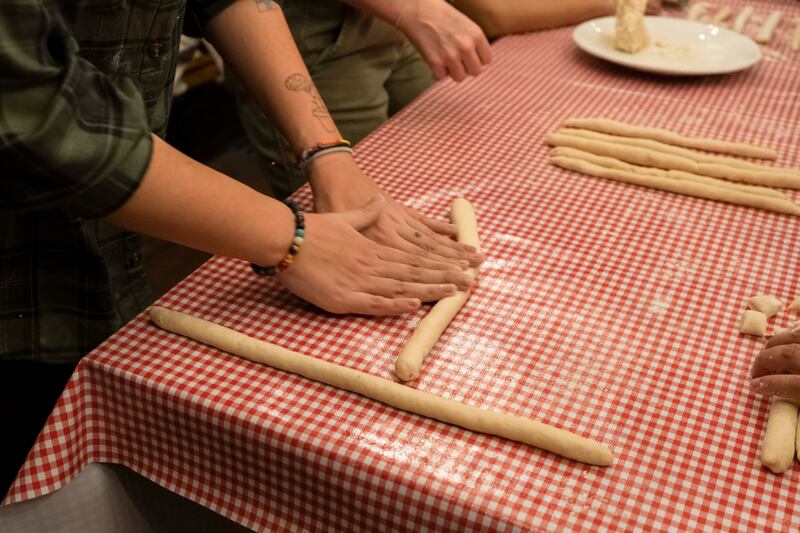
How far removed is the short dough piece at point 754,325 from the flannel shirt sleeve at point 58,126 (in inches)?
35.7

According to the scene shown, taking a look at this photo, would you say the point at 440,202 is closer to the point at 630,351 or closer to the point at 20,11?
the point at 630,351

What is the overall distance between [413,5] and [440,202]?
0.61m

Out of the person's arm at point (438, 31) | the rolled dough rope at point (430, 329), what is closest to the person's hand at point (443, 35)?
the person's arm at point (438, 31)

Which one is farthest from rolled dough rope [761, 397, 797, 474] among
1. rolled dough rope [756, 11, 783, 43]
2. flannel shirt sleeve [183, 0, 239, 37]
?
rolled dough rope [756, 11, 783, 43]

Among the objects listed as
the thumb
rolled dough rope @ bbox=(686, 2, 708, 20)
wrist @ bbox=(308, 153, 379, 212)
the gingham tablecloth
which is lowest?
the gingham tablecloth

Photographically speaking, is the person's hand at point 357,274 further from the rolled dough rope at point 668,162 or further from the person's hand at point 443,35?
the person's hand at point 443,35

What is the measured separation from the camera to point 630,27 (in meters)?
2.10

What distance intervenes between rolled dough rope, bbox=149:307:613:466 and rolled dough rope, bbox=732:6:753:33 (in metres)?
1.91

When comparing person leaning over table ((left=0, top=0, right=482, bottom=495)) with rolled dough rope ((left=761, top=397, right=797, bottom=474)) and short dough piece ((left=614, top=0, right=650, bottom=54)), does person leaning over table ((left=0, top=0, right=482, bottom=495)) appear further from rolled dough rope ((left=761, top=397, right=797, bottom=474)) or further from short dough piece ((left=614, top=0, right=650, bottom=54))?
short dough piece ((left=614, top=0, right=650, bottom=54))

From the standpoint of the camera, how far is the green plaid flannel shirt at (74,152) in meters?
0.85

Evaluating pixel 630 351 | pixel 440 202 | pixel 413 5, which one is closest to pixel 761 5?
pixel 413 5

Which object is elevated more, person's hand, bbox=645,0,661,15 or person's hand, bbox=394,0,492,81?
person's hand, bbox=394,0,492,81

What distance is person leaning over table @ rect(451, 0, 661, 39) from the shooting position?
2.37 m

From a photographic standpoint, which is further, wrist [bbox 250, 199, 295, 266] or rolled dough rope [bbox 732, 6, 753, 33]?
rolled dough rope [bbox 732, 6, 753, 33]
